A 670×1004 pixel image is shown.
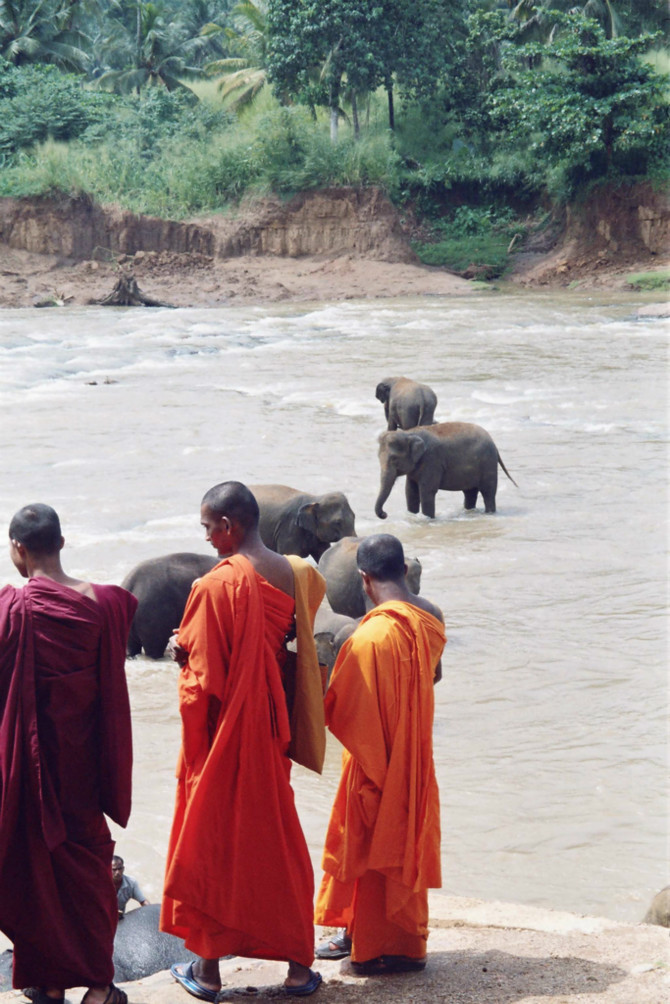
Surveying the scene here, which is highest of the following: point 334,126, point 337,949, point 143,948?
point 334,126

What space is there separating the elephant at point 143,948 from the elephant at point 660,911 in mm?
1621

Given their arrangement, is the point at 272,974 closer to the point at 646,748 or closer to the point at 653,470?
the point at 646,748

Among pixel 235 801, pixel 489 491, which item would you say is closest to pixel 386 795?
pixel 235 801

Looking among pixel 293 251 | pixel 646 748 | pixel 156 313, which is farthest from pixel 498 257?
pixel 646 748

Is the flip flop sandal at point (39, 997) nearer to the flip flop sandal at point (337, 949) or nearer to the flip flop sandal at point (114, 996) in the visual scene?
the flip flop sandal at point (114, 996)

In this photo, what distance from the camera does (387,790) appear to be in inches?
140

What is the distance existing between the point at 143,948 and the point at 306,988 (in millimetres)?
869

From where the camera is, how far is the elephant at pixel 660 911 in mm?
4125

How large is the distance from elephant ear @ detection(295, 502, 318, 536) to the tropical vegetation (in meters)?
26.8

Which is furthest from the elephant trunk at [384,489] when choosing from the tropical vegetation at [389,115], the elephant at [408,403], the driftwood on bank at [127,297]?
the tropical vegetation at [389,115]

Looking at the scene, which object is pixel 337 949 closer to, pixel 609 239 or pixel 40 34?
pixel 609 239

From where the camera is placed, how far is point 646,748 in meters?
5.84

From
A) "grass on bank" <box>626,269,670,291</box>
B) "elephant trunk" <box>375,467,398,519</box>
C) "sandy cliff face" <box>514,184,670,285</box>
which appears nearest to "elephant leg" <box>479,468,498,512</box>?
"elephant trunk" <box>375,467,398,519</box>

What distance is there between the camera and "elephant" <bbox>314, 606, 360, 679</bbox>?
6.07 metres
